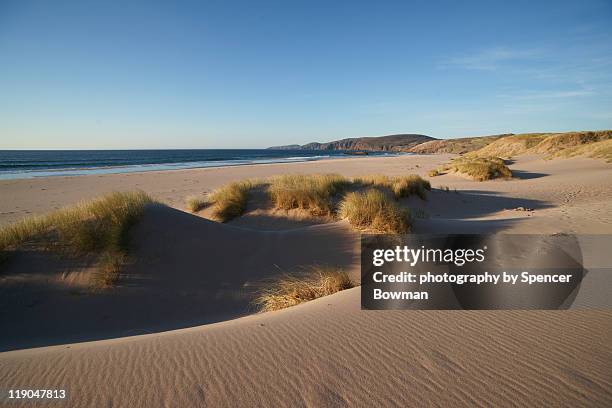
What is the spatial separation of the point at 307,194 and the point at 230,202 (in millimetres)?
2516

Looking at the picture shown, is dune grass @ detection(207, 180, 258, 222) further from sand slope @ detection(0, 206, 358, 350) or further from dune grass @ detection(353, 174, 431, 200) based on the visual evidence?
dune grass @ detection(353, 174, 431, 200)

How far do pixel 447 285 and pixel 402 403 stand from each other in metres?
2.25

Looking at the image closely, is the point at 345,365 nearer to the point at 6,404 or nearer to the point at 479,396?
the point at 479,396

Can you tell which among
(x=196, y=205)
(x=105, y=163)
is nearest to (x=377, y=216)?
(x=196, y=205)

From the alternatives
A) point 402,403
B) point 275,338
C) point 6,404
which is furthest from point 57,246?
point 402,403

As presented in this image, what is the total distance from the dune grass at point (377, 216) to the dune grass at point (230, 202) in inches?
166

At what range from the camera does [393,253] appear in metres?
5.48

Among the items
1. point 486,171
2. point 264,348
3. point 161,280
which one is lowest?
point 161,280

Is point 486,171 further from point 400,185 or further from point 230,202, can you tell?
point 230,202

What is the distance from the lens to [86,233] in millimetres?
5402

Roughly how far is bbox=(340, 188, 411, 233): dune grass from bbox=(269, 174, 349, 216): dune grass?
2201mm

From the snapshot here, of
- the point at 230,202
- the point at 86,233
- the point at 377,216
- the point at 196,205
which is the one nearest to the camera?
the point at 86,233

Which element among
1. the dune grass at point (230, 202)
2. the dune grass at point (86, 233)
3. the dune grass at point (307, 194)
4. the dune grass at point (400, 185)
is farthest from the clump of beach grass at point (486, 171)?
the dune grass at point (86, 233)

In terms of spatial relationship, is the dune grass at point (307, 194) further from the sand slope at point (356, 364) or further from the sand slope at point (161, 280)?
the sand slope at point (356, 364)
